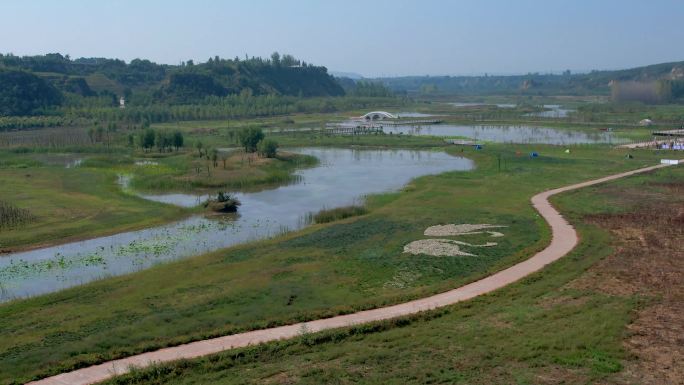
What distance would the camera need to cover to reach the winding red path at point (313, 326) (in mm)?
21281

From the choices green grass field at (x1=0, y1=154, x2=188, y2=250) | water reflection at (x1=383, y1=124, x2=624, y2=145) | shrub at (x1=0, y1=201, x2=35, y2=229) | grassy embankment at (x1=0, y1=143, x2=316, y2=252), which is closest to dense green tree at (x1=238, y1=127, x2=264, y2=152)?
grassy embankment at (x1=0, y1=143, x2=316, y2=252)

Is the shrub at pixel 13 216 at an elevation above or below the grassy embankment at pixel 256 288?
above

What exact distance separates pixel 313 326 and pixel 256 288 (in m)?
6.26

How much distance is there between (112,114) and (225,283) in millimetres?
121672

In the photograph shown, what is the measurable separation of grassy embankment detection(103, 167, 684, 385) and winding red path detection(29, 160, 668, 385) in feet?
3.01

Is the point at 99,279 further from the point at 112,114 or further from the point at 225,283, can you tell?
the point at 112,114

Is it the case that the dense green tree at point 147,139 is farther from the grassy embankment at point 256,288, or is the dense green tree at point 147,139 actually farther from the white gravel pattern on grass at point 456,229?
the white gravel pattern on grass at point 456,229

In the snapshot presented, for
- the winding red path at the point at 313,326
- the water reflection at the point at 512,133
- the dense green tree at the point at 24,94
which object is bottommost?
the winding red path at the point at 313,326

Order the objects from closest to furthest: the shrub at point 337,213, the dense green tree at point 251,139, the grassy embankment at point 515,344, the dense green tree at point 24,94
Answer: the grassy embankment at point 515,344 → the shrub at point 337,213 → the dense green tree at point 251,139 → the dense green tree at point 24,94

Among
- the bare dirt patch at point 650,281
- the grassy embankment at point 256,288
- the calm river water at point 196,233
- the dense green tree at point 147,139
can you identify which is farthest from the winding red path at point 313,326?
the dense green tree at point 147,139

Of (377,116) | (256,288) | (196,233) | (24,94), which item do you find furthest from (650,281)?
(24,94)

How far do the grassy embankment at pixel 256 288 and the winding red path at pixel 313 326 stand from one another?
1.74 feet

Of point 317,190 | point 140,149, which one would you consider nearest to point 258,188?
point 317,190

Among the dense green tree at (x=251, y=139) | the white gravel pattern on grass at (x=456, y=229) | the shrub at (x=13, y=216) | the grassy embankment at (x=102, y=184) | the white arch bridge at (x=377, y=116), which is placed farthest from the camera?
the white arch bridge at (x=377, y=116)
